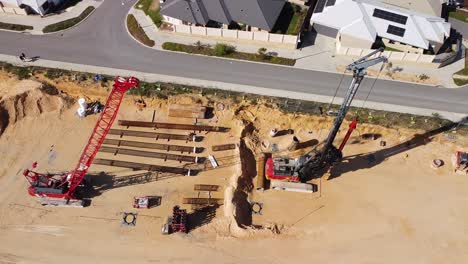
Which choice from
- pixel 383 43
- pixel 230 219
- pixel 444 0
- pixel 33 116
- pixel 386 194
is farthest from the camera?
pixel 444 0

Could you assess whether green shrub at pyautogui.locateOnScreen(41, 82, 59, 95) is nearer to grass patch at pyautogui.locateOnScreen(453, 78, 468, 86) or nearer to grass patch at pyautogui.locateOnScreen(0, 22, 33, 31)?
grass patch at pyautogui.locateOnScreen(0, 22, 33, 31)

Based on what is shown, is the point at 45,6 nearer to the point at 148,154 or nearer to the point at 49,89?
the point at 49,89

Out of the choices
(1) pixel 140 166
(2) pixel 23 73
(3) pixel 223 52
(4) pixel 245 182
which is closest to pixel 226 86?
(3) pixel 223 52

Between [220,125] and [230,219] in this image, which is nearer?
[230,219]

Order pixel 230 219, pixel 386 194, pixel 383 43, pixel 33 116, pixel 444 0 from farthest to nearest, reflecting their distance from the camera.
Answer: pixel 444 0 → pixel 383 43 → pixel 33 116 → pixel 386 194 → pixel 230 219

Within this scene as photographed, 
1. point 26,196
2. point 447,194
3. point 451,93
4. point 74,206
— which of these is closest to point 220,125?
point 74,206

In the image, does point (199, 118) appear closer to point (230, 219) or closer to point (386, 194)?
point (230, 219)

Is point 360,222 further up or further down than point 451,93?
further down
